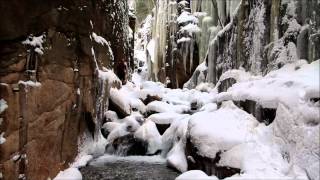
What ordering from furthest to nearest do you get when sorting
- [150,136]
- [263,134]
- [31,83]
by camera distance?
[150,136] < [263,134] < [31,83]

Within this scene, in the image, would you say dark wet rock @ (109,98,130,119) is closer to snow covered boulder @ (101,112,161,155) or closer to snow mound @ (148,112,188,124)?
snow covered boulder @ (101,112,161,155)

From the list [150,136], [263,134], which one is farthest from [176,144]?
[263,134]

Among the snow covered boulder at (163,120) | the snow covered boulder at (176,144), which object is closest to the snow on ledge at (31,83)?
the snow covered boulder at (176,144)

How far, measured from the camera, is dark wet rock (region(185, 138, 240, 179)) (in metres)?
6.23

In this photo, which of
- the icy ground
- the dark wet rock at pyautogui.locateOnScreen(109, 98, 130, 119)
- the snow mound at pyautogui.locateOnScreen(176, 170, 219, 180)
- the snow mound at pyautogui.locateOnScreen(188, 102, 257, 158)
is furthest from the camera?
the dark wet rock at pyautogui.locateOnScreen(109, 98, 130, 119)

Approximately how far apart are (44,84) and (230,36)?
289 inches

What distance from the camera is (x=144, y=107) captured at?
42.2 ft

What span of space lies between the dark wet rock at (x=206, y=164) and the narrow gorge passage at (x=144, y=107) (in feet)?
0.10

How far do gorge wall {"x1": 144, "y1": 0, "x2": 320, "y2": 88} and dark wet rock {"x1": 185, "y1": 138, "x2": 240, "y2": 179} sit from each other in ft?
9.78

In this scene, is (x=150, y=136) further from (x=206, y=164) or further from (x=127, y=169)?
(x=206, y=164)

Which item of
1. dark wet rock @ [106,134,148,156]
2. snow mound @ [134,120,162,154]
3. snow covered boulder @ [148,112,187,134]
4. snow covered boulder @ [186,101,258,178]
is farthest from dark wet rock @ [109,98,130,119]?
snow covered boulder @ [186,101,258,178]

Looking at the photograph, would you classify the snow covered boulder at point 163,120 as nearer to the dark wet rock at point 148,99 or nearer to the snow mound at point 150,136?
the snow mound at point 150,136

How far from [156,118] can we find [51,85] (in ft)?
15.9

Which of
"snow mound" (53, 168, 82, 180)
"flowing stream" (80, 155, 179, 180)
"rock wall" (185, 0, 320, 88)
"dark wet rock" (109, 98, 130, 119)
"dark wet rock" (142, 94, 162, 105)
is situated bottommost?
"flowing stream" (80, 155, 179, 180)
